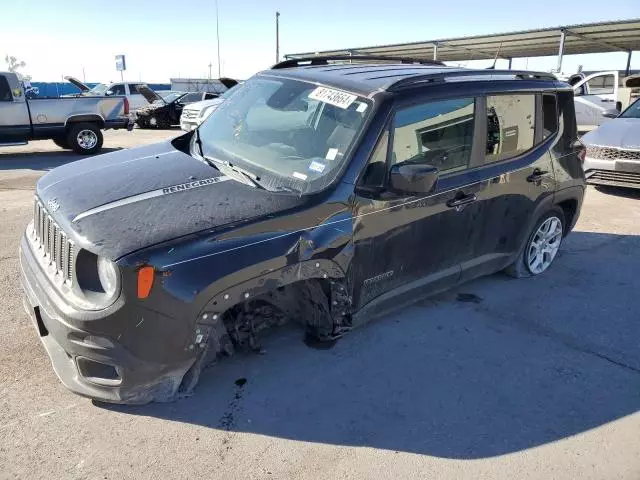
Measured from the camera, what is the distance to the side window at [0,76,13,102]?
11352mm

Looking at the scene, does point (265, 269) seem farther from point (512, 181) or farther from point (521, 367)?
point (512, 181)

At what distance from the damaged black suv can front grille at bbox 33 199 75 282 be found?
1 centimetres

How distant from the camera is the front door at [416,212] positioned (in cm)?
322

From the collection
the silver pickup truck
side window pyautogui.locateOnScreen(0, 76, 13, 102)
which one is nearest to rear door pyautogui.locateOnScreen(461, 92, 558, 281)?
the silver pickup truck

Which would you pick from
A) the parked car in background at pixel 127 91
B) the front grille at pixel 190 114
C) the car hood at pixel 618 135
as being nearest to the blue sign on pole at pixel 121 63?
the parked car in background at pixel 127 91

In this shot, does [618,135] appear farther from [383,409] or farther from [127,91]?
[127,91]

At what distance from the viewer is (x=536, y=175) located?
4383mm

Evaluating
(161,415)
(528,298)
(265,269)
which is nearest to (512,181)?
(528,298)

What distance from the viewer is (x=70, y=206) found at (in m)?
2.86

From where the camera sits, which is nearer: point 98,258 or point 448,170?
point 98,258

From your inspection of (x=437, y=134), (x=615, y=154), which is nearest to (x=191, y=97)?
(x=615, y=154)

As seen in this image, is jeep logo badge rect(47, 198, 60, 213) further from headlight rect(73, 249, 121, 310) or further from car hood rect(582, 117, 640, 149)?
car hood rect(582, 117, 640, 149)

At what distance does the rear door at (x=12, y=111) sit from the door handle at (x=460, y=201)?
11248 mm

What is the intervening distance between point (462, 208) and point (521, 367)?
1168 millimetres
